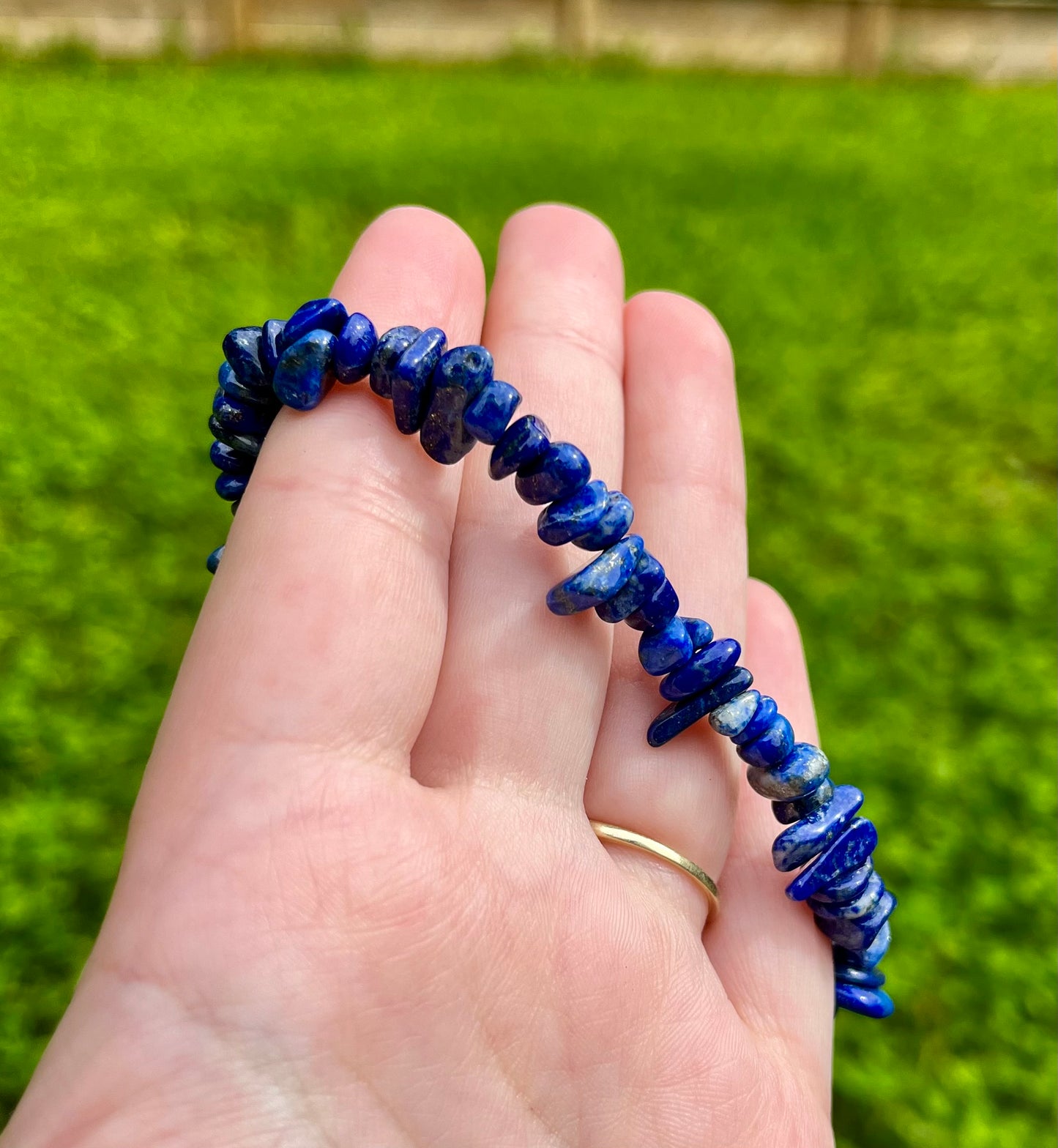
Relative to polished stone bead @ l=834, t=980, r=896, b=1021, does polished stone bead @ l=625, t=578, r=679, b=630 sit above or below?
above

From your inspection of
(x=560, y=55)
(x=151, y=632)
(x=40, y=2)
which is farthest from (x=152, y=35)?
(x=560, y=55)

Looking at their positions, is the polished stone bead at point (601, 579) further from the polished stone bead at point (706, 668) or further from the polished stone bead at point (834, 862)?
the polished stone bead at point (834, 862)

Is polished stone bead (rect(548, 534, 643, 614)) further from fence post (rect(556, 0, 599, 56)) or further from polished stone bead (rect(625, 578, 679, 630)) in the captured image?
fence post (rect(556, 0, 599, 56))

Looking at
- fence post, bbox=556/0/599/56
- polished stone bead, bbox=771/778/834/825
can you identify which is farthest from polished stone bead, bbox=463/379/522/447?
fence post, bbox=556/0/599/56

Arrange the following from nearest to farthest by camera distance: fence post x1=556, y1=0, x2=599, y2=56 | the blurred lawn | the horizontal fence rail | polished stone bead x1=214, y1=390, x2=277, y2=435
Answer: polished stone bead x1=214, y1=390, x2=277, y2=435 → the blurred lawn → the horizontal fence rail → fence post x1=556, y1=0, x2=599, y2=56

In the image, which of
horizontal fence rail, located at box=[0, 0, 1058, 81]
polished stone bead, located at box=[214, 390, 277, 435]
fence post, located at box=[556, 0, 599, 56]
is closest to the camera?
polished stone bead, located at box=[214, 390, 277, 435]

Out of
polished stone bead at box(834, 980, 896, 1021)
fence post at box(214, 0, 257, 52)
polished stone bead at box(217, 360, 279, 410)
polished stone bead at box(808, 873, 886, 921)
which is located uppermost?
fence post at box(214, 0, 257, 52)
